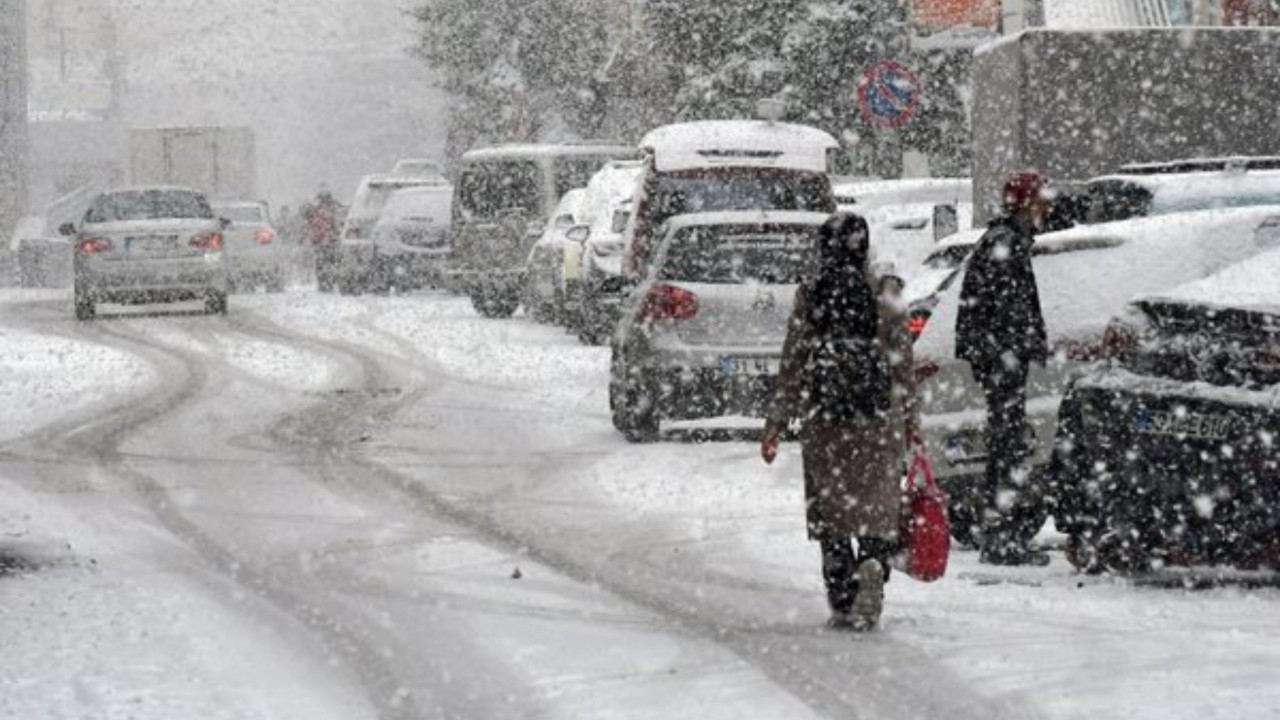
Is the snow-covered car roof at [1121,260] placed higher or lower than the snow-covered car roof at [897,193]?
higher

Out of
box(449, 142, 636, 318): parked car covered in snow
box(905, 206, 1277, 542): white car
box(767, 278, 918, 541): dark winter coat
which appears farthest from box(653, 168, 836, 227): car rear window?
box(767, 278, 918, 541): dark winter coat

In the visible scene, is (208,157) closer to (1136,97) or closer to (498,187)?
(498,187)

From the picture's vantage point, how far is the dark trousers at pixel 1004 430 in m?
11.4

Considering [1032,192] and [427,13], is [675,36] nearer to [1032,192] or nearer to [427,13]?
[427,13]

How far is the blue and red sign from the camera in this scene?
94.5ft

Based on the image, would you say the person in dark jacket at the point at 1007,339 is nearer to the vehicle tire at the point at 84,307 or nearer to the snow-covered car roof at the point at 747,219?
Result: the snow-covered car roof at the point at 747,219

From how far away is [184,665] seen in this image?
29.7 feet

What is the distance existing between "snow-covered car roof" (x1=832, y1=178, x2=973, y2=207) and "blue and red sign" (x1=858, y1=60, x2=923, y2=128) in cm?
145

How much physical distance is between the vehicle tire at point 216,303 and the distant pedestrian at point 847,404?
2389 centimetres

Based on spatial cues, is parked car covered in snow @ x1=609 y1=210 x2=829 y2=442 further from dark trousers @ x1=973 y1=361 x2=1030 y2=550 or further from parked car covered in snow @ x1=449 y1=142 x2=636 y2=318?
parked car covered in snow @ x1=449 y1=142 x2=636 y2=318

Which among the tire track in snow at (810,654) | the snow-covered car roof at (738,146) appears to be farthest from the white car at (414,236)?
the tire track in snow at (810,654)

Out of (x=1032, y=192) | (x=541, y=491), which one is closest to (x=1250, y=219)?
(x=1032, y=192)

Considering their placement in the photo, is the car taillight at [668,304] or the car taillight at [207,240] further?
the car taillight at [207,240]

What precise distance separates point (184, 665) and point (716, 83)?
3813cm
